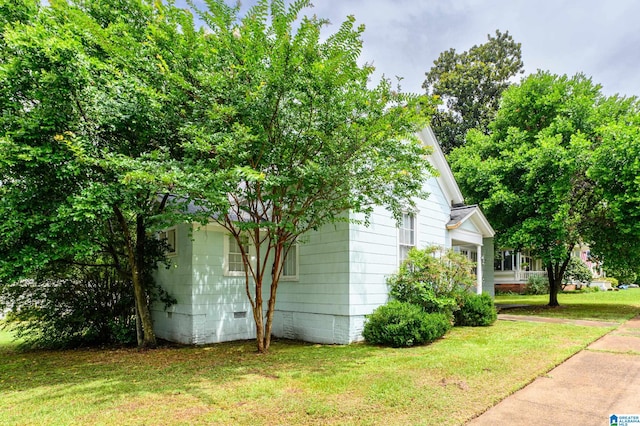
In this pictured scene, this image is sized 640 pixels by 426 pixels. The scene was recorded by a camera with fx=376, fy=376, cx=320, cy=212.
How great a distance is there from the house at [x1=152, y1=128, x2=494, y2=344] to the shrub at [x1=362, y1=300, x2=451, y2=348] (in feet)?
1.40

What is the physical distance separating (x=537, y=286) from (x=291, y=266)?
2399cm

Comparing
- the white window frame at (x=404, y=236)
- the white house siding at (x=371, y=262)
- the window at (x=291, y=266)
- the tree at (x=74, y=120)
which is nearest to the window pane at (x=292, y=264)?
the window at (x=291, y=266)

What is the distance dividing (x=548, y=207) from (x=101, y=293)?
15.8 meters

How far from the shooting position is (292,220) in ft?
25.0

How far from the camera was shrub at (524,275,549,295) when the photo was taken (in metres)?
27.5

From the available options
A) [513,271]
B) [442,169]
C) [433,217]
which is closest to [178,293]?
[433,217]

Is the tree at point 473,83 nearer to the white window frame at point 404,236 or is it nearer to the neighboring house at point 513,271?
the neighboring house at point 513,271

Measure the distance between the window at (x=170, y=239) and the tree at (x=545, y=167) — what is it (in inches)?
497

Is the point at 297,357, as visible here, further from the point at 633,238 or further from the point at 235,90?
the point at 633,238

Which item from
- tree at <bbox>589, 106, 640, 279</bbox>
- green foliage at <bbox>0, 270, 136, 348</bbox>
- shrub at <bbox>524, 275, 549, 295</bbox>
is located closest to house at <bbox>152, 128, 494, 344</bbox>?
green foliage at <bbox>0, 270, 136, 348</bbox>

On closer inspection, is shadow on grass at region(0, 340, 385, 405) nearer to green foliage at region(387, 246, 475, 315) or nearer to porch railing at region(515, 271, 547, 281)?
green foliage at region(387, 246, 475, 315)

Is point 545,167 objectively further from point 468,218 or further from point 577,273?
point 577,273

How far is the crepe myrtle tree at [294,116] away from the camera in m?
6.41

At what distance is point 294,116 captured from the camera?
276 inches
